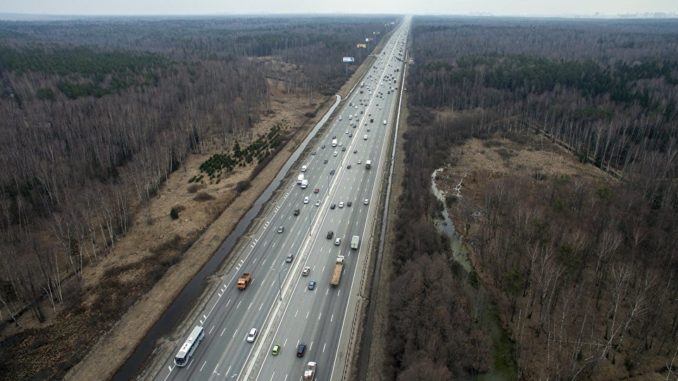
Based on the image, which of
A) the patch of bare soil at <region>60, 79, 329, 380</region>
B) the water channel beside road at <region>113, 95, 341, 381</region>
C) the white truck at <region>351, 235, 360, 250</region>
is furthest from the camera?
the white truck at <region>351, 235, 360, 250</region>

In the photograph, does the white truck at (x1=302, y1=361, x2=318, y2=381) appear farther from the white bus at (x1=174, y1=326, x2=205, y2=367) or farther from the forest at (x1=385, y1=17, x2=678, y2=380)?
the white bus at (x1=174, y1=326, x2=205, y2=367)

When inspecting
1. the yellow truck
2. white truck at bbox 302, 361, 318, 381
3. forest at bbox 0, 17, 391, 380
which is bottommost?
white truck at bbox 302, 361, 318, 381

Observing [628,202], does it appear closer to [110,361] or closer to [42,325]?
[110,361]

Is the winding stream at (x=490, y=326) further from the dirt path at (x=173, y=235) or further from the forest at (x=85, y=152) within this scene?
the forest at (x=85, y=152)

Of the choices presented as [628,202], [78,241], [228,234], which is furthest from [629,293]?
[78,241]

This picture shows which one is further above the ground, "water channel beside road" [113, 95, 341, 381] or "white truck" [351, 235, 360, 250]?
A: "white truck" [351, 235, 360, 250]

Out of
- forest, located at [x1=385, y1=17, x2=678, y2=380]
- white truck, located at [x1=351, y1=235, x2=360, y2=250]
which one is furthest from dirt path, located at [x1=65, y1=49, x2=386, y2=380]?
forest, located at [x1=385, y1=17, x2=678, y2=380]

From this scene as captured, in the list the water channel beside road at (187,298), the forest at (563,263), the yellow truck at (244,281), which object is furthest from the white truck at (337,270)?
the water channel beside road at (187,298)

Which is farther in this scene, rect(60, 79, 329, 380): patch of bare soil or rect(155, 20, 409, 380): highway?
rect(60, 79, 329, 380): patch of bare soil
